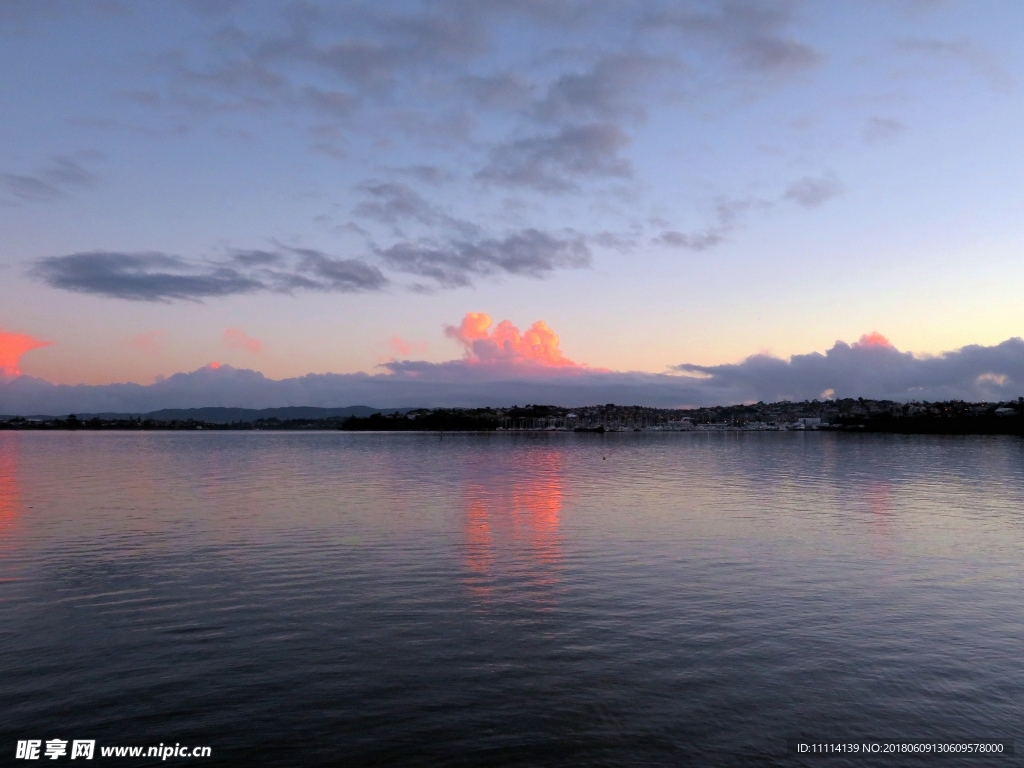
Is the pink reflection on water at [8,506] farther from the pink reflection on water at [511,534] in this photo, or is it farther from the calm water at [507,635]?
the pink reflection on water at [511,534]

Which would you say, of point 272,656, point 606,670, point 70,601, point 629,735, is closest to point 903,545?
point 606,670

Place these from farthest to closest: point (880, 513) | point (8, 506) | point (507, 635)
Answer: point (8, 506) → point (880, 513) → point (507, 635)

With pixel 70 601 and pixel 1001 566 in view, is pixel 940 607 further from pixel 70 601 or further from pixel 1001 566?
pixel 70 601

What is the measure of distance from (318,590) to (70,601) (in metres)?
7.78

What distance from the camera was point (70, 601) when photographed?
73.0 feet

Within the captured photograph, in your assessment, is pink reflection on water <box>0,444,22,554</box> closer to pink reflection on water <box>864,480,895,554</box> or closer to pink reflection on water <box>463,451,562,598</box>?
pink reflection on water <box>463,451,562,598</box>

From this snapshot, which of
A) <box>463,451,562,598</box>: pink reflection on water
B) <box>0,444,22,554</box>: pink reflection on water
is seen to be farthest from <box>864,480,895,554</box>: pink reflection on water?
<box>0,444,22,554</box>: pink reflection on water

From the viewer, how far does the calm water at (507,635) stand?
43.3ft

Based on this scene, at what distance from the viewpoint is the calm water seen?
13203 mm

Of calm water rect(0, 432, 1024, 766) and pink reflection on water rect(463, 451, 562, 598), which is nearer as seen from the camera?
calm water rect(0, 432, 1024, 766)

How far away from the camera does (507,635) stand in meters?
18.8

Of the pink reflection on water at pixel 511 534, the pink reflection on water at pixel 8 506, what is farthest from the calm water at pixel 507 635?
the pink reflection on water at pixel 8 506

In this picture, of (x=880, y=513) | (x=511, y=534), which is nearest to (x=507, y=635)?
(x=511, y=534)

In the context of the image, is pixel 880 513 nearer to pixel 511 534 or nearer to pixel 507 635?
pixel 511 534
